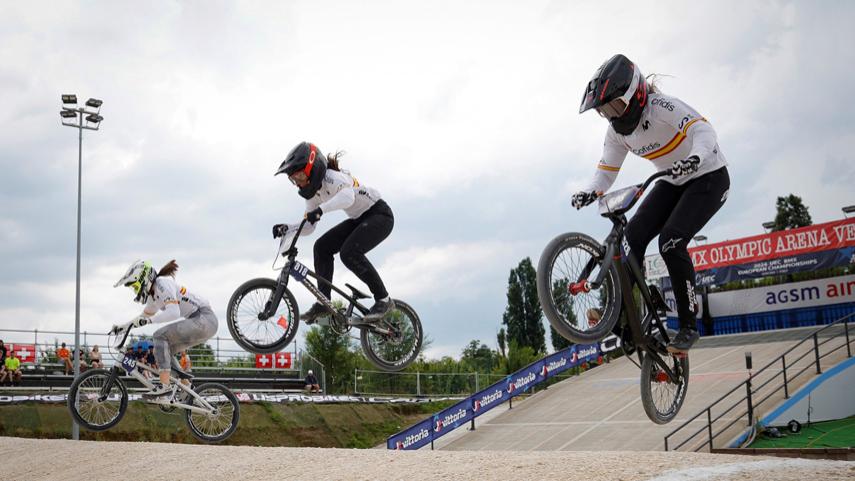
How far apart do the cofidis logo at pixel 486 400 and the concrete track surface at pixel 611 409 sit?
1.14 m

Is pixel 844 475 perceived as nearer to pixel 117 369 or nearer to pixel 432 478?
pixel 432 478

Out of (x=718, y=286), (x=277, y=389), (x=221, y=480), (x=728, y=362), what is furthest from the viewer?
(x=718, y=286)

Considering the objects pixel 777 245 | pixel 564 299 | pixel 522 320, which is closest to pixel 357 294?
pixel 564 299

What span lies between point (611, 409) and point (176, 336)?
2715 cm

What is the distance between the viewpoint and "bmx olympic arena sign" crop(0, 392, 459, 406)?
30859 mm

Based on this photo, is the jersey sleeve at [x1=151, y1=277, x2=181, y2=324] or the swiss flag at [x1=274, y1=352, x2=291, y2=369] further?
the swiss flag at [x1=274, y1=352, x2=291, y2=369]

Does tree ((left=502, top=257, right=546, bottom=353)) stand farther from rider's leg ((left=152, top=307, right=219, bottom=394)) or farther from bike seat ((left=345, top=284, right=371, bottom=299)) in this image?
bike seat ((left=345, top=284, right=371, bottom=299))

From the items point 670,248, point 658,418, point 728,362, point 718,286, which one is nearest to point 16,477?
point 658,418

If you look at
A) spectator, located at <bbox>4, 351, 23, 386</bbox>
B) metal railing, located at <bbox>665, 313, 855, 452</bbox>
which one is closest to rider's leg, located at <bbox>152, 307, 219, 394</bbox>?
metal railing, located at <bbox>665, 313, 855, 452</bbox>

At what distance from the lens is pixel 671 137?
9.20 metres

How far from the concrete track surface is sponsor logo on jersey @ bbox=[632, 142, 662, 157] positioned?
72.4ft

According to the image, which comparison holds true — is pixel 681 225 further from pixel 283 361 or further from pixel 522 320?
pixel 522 320

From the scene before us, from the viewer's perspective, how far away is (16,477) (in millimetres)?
15047

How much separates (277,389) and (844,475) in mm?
35117
